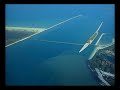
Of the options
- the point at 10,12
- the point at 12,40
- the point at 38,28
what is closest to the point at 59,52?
the point at 38,28

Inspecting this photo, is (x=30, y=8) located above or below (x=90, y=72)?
above

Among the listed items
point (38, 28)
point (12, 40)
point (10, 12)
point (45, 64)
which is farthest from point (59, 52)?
point (10, 12)
